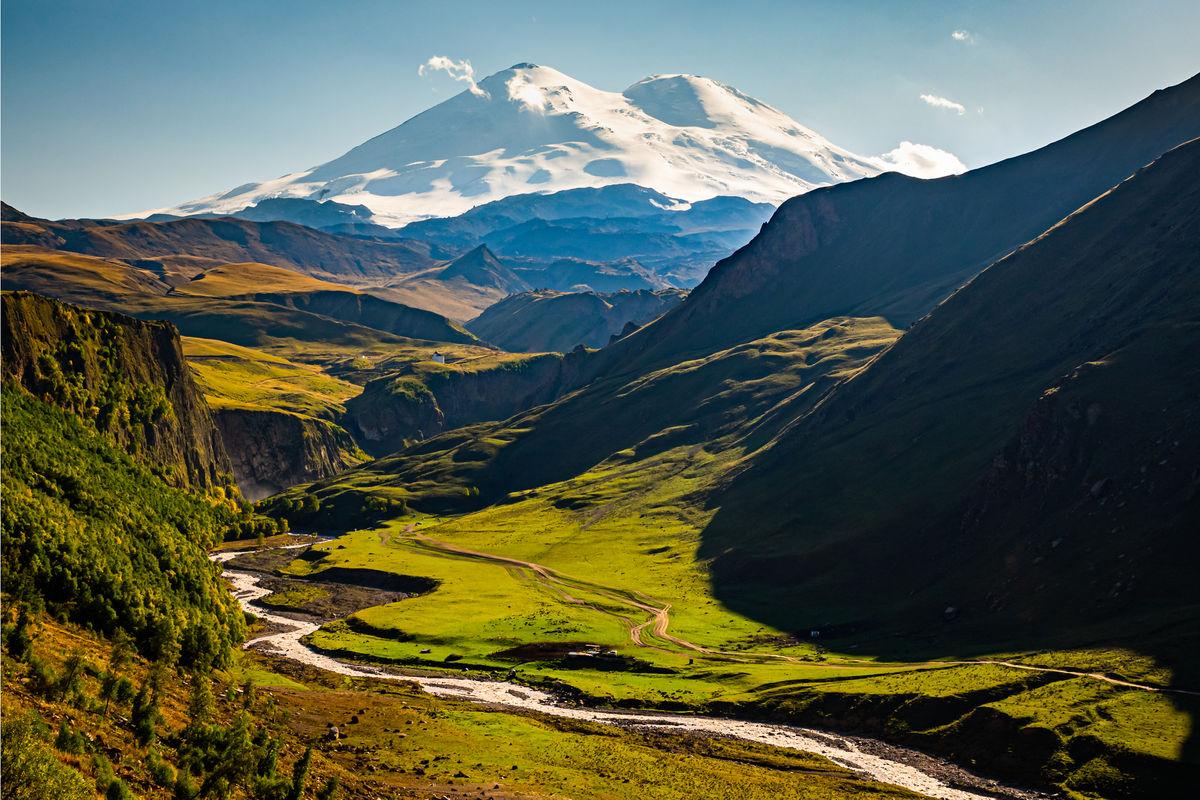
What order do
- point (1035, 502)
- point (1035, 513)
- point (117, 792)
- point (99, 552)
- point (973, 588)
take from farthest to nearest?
point (1035, 502)
point (1035, 513)
point (973, 588)
point (99, 552)
point (117, 792)

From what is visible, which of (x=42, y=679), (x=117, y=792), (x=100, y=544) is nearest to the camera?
(x=117, y=792)

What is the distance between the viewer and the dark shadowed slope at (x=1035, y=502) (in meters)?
119

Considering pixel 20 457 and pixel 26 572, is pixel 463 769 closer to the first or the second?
pixel 26 572

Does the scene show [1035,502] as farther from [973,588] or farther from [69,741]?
[69,741]

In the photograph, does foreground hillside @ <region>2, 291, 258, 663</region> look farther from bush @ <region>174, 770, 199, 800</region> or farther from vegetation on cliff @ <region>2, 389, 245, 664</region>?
bush @ <region>174, 770, 199, 800</region>

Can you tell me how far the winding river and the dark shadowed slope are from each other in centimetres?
3070

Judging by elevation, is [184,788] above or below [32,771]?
below

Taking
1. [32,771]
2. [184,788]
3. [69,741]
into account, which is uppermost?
[32,771]

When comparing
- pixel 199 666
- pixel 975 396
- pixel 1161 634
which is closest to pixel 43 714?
pixel 199 666

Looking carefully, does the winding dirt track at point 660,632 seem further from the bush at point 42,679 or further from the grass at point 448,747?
the bush at point 42,679

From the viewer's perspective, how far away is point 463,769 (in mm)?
78500

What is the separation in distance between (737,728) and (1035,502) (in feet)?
227

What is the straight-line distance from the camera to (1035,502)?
142375mm

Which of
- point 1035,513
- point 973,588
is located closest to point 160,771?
point 973,588
